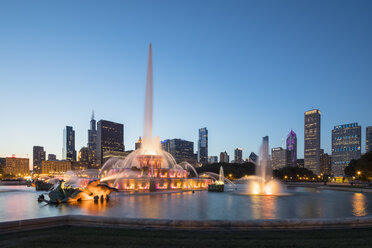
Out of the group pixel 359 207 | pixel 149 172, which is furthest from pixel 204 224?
pixel 149 172

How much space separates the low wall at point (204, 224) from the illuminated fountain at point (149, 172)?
31.5m

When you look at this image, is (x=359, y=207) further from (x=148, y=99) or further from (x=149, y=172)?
(x=148, y=99)

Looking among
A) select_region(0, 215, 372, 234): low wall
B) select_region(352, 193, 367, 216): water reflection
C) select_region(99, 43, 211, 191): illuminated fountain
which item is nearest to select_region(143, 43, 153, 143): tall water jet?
select_region(99, 43, 211, 191): illuminated fountain

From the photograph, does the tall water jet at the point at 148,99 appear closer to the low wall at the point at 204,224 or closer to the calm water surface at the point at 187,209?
the calm water surface at the point at 187,209

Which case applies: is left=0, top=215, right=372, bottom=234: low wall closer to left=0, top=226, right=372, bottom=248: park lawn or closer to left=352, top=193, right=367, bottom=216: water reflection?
left=0, top=226, right=372, bottom=248: park lawn

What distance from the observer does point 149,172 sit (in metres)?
54.8

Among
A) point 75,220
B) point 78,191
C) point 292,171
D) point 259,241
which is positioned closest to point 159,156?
point 78,191

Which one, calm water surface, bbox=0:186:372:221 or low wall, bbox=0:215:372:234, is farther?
calm water surface, bbox=0:186:372:221

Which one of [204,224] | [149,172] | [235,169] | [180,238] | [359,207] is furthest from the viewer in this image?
[235,169]

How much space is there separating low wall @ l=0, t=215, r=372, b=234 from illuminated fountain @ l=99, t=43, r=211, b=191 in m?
31.5

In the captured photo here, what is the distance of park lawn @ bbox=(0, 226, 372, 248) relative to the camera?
9906mm

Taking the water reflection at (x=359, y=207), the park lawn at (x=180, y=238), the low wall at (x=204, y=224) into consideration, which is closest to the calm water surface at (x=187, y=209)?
the water reflection at (x=359, y=207)

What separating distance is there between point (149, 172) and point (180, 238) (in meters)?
44.8

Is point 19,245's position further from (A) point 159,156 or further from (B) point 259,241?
(A) point 159,156
